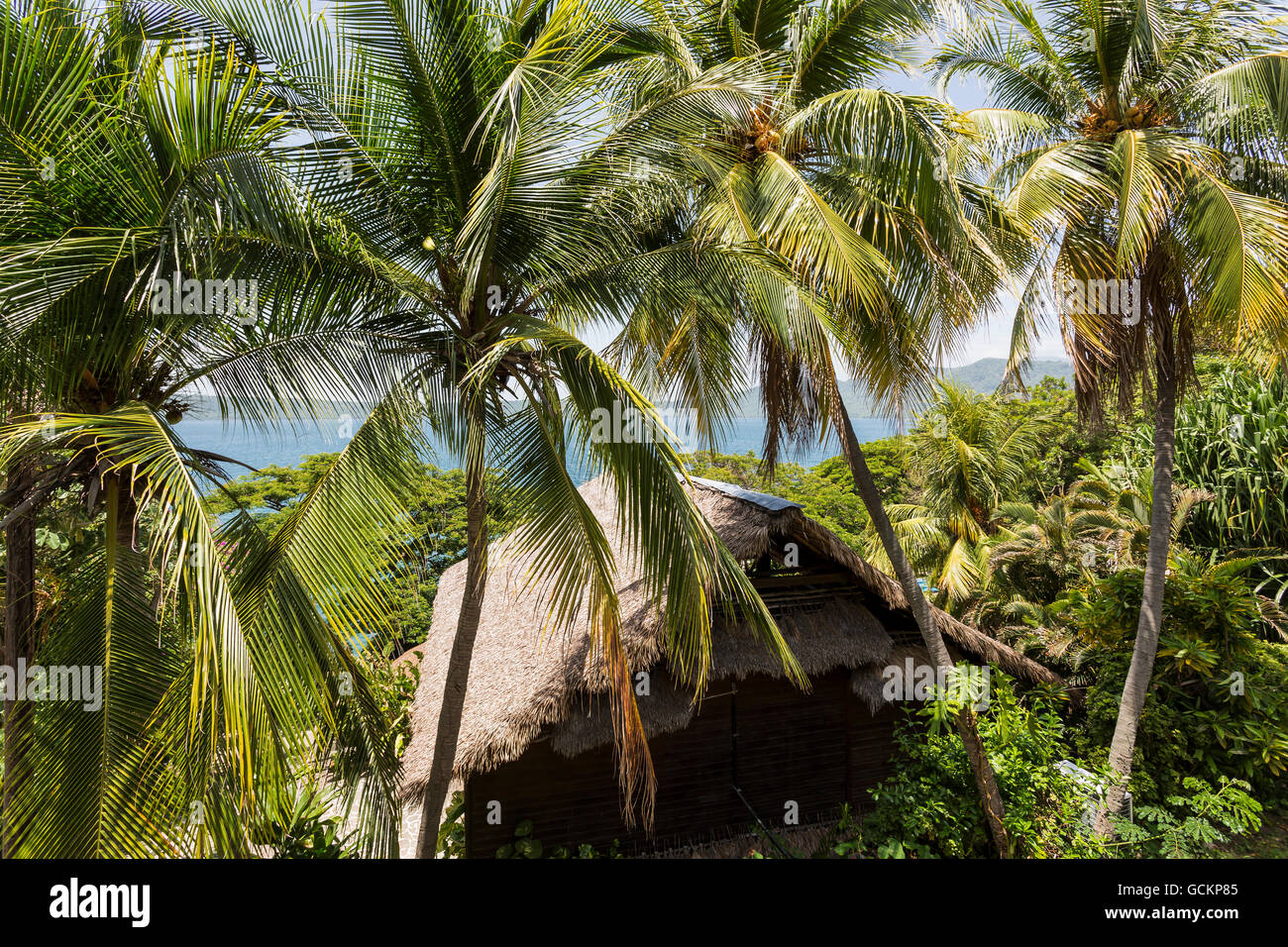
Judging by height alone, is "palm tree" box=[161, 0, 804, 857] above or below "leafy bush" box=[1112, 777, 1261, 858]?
above

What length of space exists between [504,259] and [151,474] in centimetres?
246

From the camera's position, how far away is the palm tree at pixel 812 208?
4.66 metres

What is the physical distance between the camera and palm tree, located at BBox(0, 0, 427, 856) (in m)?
3.12

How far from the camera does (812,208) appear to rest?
4965 millimetres

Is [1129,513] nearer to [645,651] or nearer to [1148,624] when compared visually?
[1148,624]

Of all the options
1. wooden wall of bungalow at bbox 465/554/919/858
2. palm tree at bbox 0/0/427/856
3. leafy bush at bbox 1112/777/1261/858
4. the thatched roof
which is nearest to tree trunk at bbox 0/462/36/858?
palm tree at bbox 0/0/427/856

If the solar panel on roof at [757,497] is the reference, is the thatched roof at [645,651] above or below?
below

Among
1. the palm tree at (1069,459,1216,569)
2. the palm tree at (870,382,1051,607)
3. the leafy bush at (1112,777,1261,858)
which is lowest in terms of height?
the leafy bush at (1112,777,1261,858)

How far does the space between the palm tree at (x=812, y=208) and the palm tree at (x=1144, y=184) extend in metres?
0.88

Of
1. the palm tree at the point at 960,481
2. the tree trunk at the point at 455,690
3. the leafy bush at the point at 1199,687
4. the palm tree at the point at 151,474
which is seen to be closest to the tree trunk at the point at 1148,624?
the leafy bush at the point at 1199,687

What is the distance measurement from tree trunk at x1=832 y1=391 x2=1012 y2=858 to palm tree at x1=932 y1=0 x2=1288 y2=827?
1.54 meters

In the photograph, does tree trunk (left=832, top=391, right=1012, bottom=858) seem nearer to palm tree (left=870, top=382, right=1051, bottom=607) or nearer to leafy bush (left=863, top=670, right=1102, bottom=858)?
leafy bush (left=863, top=670, right=1102, bottom=858)

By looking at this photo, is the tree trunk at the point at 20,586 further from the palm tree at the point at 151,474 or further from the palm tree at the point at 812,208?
the palm tree at the point at 812,208

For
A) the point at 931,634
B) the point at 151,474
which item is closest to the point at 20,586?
the point at 151,474
